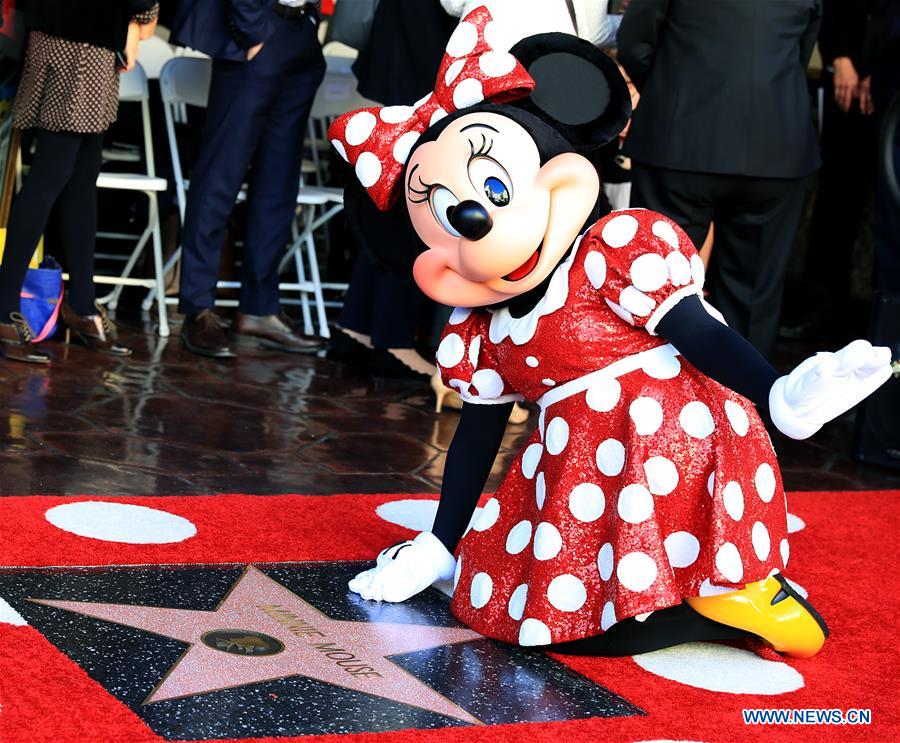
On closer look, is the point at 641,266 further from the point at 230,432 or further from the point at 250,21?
the point at 250,21

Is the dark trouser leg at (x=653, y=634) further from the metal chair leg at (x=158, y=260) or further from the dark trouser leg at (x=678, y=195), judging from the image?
the metal chair leg at (x=158, y=260)

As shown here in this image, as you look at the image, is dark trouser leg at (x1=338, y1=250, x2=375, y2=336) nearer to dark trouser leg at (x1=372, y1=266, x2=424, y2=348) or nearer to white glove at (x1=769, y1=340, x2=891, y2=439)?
dark trouser leg at (x1=372, y1=266, x2=424, y2=348)

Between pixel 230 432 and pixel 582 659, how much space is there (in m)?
1.62

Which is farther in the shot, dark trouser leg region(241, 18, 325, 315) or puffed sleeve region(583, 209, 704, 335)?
dark trouser leg region(241, 18, 325, 315)

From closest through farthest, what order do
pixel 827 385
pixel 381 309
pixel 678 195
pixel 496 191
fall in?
pixel 827 385
pixel 496 191
pixel 678 195
pixel 381 309

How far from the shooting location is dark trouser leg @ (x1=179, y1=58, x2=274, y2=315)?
14.4ft

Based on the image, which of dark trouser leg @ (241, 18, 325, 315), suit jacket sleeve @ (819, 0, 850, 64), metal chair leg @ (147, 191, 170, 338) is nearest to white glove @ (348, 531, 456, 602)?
dark trouser leg @ (241, 18, 325, 315)

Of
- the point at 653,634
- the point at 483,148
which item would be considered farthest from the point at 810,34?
the point at 653,634

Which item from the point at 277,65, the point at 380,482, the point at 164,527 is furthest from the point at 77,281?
the point at 164,527

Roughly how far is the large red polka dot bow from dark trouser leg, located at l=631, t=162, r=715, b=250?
1453mm

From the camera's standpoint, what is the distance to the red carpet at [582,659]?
1660 mm

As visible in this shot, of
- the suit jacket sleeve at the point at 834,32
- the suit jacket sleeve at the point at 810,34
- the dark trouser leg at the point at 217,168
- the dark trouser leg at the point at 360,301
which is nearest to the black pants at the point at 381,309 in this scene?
the dark trouser leg at the point at 360,301

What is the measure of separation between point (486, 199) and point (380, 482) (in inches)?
48.2

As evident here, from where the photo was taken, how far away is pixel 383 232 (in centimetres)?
222
